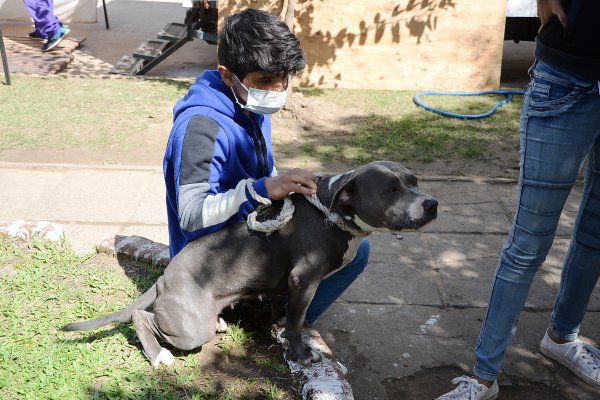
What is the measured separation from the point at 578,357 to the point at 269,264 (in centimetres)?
178

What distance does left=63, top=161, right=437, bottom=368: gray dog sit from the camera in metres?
2.82

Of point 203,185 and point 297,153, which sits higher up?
point 203,185

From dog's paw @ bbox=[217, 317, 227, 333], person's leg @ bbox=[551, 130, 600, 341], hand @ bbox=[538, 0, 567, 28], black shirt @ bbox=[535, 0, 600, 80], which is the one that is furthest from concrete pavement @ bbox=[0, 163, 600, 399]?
hand @ bbox=[538, 0, 567, 28]

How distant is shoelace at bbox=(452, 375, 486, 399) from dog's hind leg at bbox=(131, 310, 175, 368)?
1.46 m

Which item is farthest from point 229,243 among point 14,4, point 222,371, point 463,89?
point 14,4

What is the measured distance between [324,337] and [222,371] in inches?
29.6

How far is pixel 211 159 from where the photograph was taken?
2938 millimetres

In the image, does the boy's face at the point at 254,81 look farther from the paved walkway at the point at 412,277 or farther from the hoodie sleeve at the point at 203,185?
the paved walkway at the point at 412,277

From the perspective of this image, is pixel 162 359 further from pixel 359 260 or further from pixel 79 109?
pixel 79 109

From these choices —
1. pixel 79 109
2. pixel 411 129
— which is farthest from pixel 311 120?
pixel 79 109

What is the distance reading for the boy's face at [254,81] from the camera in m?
3.00

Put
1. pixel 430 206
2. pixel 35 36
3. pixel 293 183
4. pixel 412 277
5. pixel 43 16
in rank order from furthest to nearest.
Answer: pixel 35 36 → pixel 43 16 → pixel 412 277 → pixel 293 183 → pixel 430 206

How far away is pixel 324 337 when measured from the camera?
3.70m

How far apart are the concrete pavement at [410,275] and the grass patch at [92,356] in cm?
54
